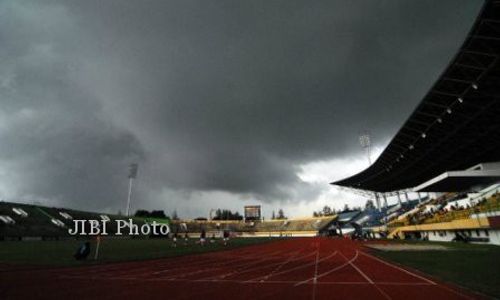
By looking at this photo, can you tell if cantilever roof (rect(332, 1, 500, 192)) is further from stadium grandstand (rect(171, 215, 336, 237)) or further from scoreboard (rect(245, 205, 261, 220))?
scoreboard (rect(245, 205, 261, 220))

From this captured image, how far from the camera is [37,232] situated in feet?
188

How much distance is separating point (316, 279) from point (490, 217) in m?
24.0

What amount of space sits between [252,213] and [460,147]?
241ft

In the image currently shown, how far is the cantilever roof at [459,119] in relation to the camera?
811 inches

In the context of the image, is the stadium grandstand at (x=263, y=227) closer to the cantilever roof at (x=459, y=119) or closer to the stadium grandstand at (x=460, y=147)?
the stadium grandstand at (x=460, y=147)

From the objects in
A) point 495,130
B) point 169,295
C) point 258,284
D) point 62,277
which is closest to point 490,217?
point 495,130

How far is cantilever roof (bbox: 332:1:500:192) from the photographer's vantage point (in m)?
20.6

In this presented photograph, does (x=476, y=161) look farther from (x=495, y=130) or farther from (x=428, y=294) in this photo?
(x=428, y=294)

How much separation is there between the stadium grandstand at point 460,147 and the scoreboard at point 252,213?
49.6 metres

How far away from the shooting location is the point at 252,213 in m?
104

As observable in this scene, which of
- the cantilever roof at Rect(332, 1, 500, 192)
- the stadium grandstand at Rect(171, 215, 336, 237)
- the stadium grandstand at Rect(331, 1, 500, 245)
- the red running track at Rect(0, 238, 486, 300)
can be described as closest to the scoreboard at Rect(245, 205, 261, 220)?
the stadium grandstand at Rect(171, 215, 336, 237)

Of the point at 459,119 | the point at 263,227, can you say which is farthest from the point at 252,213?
the point at 459,119

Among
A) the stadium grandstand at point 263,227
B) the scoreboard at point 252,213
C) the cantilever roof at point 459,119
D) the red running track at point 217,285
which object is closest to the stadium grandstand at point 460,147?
the cantilever roof at point 459,119

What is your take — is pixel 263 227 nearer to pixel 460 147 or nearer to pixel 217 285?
pixel 460 147
